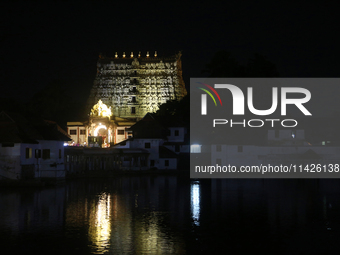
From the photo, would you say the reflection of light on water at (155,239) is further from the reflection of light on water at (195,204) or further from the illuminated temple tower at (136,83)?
the illuminated temple tower at (136,83)

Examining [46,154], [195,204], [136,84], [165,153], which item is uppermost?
[136,84]

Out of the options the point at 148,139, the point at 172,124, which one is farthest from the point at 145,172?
the point at 172,124

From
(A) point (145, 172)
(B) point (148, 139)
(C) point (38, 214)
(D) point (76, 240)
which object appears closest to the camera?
(D) point (76, 240)

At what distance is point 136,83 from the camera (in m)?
97.7

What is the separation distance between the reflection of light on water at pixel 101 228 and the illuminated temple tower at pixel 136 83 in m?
67.8

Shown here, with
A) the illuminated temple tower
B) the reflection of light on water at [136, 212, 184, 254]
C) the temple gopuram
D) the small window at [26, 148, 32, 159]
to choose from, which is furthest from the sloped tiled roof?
the reflection of light on water at [136, 212, 184, 254]

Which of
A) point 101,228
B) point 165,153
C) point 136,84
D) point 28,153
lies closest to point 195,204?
point 101,228

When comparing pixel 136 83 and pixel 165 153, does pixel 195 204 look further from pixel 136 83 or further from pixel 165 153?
pixel 136 83

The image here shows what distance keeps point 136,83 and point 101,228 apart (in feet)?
259

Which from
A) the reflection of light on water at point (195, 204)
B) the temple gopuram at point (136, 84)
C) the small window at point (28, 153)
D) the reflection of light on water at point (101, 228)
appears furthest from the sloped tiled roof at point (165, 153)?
the reflection of light on water at point (101, 228)

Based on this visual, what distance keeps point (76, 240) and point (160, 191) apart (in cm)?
1944

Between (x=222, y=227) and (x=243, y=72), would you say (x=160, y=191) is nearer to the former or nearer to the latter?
(x=222, y=227)

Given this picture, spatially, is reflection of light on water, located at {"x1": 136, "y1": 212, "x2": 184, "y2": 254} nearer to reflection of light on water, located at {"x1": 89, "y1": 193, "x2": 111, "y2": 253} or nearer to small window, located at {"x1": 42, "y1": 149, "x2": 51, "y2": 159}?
reflection of light on water, located at {"x1": 89, "y1": 193, "x2": 111, "y2": 253}

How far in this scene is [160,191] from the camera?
3703cm
